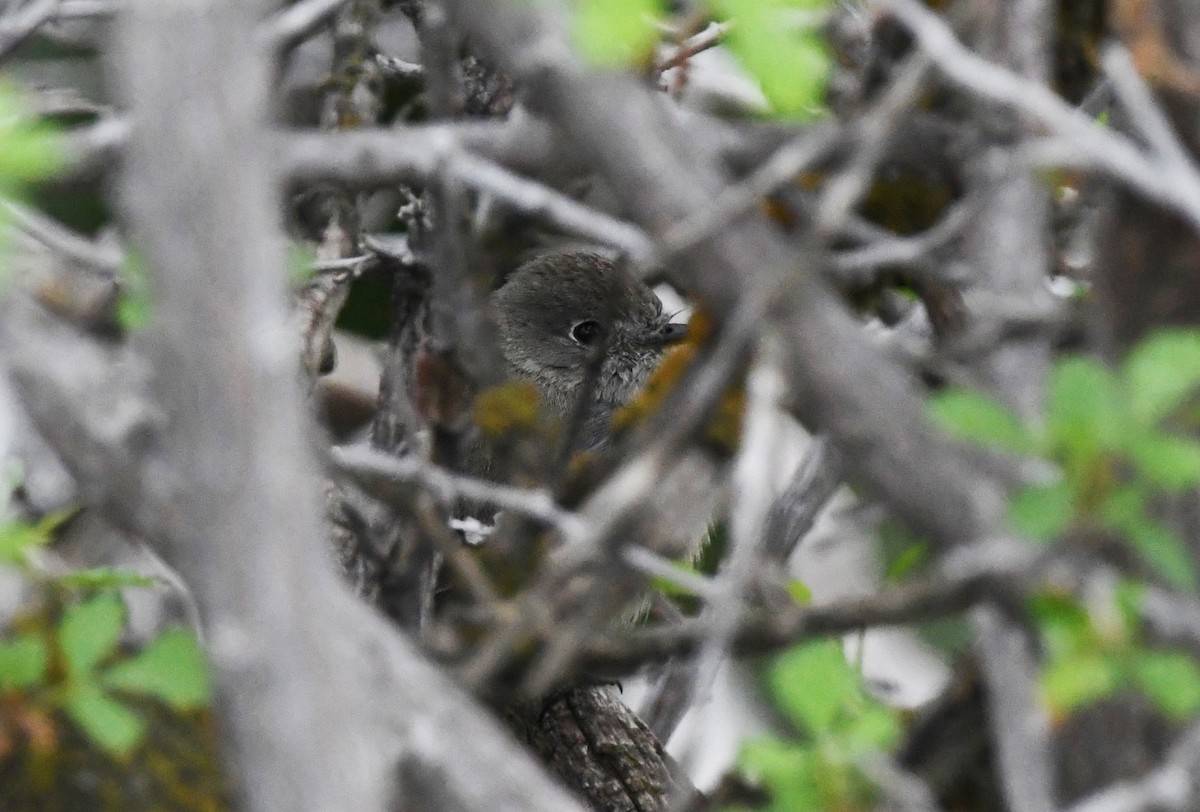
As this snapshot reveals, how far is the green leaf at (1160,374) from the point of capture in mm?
1575

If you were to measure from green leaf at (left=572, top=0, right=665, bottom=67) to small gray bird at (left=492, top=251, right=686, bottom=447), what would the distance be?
4.54 meters

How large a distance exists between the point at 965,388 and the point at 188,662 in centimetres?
100

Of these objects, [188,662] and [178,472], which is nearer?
[178,472]

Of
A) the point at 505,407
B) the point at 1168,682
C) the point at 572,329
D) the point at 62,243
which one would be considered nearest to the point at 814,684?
the point at 1168,682

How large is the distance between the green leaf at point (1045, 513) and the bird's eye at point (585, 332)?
195 inches

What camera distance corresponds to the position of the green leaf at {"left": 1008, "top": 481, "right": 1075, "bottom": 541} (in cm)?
163

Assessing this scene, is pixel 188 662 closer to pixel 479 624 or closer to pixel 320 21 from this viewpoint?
pixel 479 624

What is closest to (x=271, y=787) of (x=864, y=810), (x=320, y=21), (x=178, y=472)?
(x=178, y=472)

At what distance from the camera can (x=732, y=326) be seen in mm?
1816

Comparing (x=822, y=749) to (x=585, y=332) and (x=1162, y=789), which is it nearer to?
(x=1162, y=789)

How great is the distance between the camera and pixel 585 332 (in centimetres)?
665

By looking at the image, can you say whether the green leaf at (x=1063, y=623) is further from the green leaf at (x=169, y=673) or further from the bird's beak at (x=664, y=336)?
the bird's beak at (x=664, y=336)

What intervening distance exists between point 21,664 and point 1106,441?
1282 millimetres

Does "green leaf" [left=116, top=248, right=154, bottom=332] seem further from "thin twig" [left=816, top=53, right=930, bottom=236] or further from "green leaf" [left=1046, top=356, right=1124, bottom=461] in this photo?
"green leaf" [left=1046, top=356, right=1124, bottom=461]
